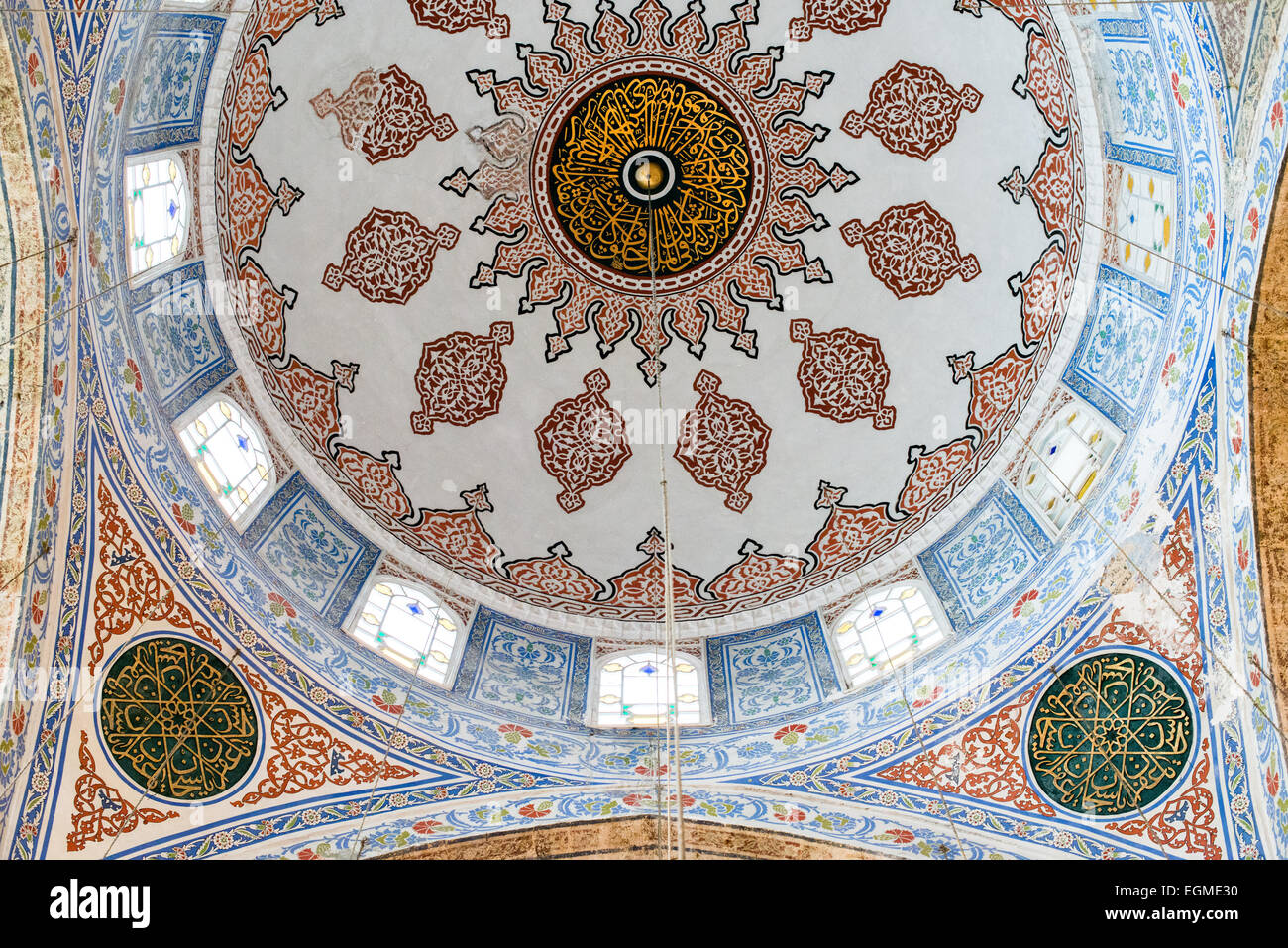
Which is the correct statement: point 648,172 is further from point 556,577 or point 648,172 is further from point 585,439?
point 556,577

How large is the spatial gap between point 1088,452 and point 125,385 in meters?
7.01

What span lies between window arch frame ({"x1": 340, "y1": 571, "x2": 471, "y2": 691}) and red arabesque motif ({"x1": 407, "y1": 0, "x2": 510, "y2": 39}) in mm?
4737

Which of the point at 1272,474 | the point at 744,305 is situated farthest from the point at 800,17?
the point at 1272,474

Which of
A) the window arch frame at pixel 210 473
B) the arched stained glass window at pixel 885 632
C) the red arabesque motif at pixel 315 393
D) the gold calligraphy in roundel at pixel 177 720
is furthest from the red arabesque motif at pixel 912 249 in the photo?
the gold calligraphy in roundel at pixel 177 720

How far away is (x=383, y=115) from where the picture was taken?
31.7 feet

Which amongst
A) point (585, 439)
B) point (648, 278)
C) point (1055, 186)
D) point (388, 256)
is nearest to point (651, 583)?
point (585, 439)

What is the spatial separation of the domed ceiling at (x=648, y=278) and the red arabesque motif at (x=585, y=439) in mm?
22

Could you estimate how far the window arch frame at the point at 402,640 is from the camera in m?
8.66

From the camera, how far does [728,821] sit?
309 inches

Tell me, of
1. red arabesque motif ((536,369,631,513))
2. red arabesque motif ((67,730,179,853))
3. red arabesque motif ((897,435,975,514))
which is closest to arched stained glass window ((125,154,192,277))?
red arabesque motif ((67,730,179,853))

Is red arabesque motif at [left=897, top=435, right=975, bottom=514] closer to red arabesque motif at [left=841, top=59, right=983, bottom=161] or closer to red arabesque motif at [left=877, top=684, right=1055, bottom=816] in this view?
red arabesque motif at [left=877, top=684, right=1055, bottom=816]

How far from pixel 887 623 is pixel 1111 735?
2080 mm
